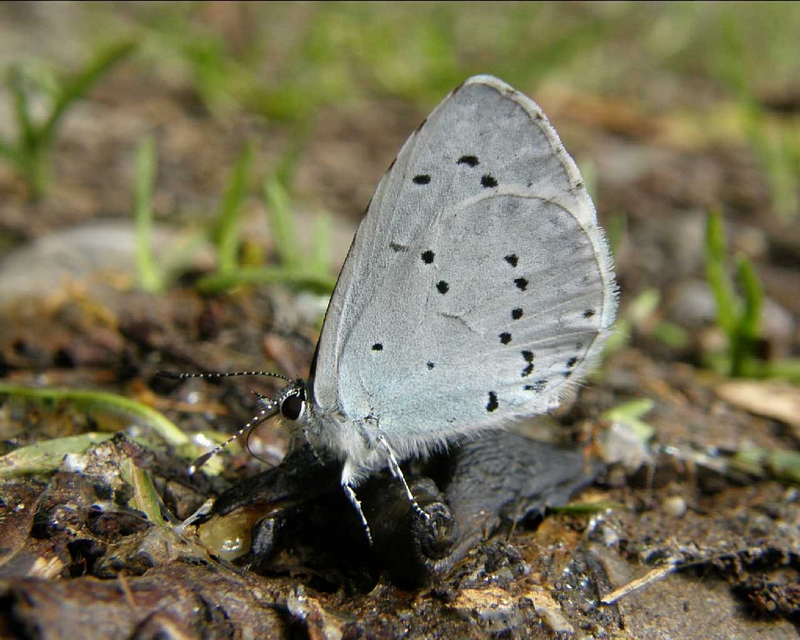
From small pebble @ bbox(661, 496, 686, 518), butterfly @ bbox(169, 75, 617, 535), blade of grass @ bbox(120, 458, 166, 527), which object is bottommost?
small pebble @ bbox(661, 496, 686, 518)

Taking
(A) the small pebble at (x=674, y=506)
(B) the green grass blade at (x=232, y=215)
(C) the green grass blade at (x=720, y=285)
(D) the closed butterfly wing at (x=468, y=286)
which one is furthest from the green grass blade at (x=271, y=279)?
(C) the green grass blade at (x=720, y=285)

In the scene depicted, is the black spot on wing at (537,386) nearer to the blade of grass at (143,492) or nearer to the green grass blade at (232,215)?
the blade of grass at (143,492)

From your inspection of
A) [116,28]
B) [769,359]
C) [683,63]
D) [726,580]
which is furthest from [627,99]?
[726,580]

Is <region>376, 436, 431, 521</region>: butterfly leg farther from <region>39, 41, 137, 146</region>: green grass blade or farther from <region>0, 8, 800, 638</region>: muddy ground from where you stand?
<region>39, 41, 137, 146</region>: green grass blade

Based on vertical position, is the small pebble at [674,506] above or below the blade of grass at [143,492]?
below

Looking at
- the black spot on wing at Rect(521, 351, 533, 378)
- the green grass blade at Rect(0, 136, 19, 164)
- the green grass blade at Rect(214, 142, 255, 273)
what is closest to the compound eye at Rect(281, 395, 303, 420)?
the black spot on wing at Rect(521, 351, 533, 378)

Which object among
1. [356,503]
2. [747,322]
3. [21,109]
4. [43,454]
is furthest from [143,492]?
[21,109]
